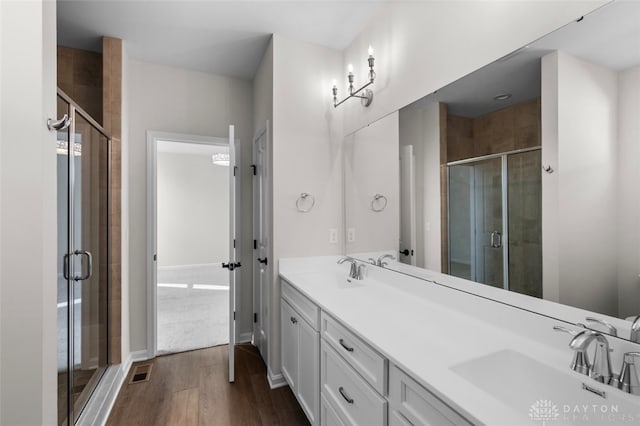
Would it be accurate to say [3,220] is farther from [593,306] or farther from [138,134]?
[593,306]

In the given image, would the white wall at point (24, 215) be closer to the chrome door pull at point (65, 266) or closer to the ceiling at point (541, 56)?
the chrome door pull at point (65, 266)

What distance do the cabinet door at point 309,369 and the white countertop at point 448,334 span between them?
240mm

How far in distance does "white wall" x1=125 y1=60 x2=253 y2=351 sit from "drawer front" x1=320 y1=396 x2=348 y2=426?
1736mm

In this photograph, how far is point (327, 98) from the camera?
2.44m

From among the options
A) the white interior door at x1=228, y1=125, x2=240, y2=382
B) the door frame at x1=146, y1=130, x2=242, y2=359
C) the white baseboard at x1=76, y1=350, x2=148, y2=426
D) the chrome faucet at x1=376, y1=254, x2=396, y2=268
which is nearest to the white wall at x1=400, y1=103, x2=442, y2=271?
the chrome faucet at x1=376, y1=254, x2=396, y2=268

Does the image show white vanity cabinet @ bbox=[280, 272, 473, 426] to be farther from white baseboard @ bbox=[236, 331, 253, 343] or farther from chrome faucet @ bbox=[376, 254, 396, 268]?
white baseboard @ bbox=[236, 331, 253, 343]

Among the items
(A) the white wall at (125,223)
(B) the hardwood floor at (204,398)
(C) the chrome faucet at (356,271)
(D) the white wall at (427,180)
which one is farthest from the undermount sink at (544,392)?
(A) the white wall at (125,223)

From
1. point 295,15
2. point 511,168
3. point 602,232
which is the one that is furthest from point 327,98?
point 602,232

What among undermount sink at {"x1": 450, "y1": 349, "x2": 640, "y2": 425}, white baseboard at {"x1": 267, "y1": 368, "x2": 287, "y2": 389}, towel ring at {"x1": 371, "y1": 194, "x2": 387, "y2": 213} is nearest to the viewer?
undermount sink at {"x1": 450, "y1": 349, "x2": 640, "y2": 425}

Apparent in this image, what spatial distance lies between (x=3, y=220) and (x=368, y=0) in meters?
2.26

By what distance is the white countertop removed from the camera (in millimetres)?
754

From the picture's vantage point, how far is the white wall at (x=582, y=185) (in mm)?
927

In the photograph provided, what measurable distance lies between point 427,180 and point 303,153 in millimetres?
1069

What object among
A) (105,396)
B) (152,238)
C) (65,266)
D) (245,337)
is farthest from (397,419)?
(152,238)
